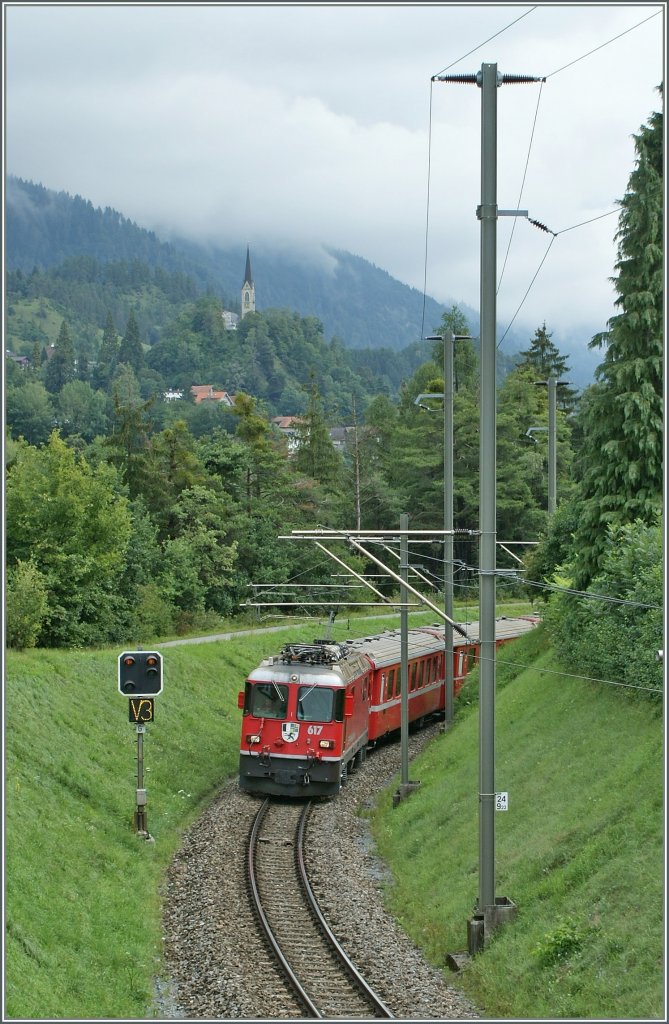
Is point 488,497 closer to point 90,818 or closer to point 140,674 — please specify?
point 140,674

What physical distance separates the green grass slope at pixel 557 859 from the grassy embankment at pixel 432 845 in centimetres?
3

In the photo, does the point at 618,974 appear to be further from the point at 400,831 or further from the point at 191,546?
the point at 191,546

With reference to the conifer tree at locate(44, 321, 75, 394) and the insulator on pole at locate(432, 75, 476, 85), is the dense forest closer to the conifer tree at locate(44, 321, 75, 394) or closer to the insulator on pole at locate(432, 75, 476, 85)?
the insulator on pole at locate(432, 75, 476, 85)

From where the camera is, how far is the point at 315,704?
24.0 m

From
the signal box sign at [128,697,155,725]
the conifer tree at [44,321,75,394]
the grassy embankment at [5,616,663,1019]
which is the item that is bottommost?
the grassy embankment at [5,616,663,1019]

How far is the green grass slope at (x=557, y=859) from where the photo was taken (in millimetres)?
11883

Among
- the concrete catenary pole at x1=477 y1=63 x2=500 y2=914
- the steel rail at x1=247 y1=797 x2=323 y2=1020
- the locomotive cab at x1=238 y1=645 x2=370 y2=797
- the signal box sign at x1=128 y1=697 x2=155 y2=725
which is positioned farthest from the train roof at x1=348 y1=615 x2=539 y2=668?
the concrete catenary pole at x1=477 y1=63 x2=500 y2=914

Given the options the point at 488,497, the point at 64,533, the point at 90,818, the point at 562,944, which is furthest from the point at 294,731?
the point at 64,533

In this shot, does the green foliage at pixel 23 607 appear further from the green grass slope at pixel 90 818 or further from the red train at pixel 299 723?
the red train at pixel 299 723

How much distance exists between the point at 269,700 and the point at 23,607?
12.2m

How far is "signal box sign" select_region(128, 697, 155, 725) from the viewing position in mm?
20531

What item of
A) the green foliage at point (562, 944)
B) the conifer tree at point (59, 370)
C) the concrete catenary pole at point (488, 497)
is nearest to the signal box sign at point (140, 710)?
the concrete catenary pole at point (488, 497)

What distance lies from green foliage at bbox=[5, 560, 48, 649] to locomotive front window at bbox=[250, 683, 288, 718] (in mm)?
10891

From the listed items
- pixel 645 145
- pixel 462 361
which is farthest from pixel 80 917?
pixel 462 361
